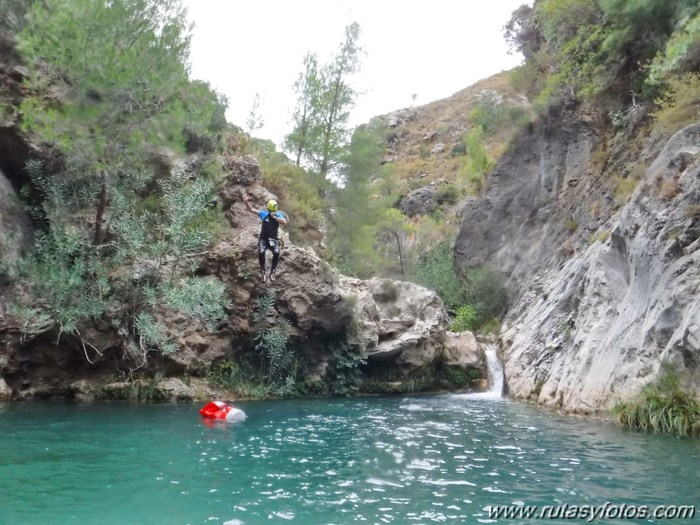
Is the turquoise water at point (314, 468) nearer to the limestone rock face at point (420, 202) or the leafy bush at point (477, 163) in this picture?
the leafy bush at point (477, 163)

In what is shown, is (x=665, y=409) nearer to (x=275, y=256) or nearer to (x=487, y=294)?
(x=275, y=256)

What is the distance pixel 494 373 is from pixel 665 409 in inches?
375

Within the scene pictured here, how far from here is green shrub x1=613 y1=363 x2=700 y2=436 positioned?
968cm

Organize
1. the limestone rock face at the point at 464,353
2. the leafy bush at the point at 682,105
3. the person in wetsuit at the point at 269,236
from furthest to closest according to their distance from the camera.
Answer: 1. the limestone rock face at the point at 464,353
2. the person in wetsuit at the point at 269,236
3. the leafy bush at the point at 682,105

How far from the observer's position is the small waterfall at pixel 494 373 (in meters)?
18.5

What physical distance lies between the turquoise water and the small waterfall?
637 cm

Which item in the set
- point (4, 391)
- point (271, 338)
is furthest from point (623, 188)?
point (4, 391)

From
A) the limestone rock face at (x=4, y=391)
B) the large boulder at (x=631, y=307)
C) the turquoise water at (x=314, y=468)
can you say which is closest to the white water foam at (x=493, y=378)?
the large boulder at (x=631, y=307)

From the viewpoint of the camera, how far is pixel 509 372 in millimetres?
17766

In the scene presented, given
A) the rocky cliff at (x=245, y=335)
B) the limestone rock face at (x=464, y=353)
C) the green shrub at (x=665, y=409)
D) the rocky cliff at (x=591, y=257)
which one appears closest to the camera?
the green shrub at (x=665, y=409)

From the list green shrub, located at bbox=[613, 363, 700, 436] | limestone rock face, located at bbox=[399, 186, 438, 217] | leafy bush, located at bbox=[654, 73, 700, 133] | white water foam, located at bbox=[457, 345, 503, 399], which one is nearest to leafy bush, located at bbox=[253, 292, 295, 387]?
white water foam, located at bbox=[457, 345, 503, 399]

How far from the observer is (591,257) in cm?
1620

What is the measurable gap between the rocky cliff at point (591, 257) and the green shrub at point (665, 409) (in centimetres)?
27

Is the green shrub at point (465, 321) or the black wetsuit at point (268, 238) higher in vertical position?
the black wetsuit at point (268, 238)
